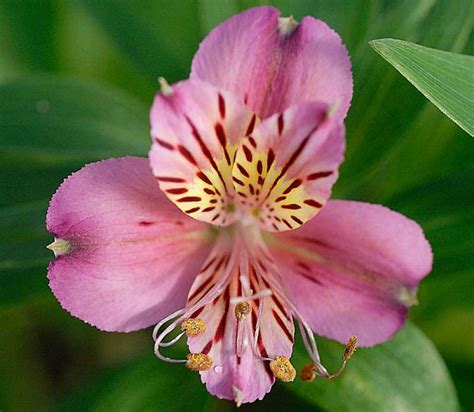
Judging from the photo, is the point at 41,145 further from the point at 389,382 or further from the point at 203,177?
the point at 389,382

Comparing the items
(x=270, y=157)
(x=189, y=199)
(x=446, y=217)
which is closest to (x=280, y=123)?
(x=270, y=157)

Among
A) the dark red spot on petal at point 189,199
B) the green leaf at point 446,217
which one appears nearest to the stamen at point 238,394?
the dark red spot on petal at point 189,199

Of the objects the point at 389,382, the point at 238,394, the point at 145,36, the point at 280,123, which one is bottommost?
the point at 389,382

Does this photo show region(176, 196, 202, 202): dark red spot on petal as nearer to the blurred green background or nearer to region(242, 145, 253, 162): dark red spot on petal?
region(242, 145, 253, 162): dark red spot on petal

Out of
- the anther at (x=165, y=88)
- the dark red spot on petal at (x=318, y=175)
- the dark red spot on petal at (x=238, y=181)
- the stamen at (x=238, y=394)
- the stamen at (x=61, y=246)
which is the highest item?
the anther at (x=165, y=88)

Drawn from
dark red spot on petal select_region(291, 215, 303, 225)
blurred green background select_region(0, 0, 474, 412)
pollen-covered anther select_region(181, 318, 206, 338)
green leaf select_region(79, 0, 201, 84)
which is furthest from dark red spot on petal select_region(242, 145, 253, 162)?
green leaf select_region(79, 0, 201, 84)

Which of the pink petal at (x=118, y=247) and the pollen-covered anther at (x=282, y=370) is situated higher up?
the pink petal at (x=118, y=247)

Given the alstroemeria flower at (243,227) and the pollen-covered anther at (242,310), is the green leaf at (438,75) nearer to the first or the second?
the alstroemeria flower at (243,227)
